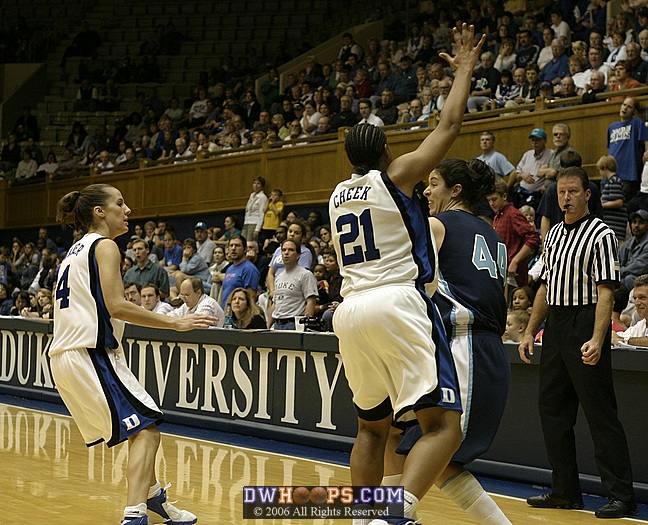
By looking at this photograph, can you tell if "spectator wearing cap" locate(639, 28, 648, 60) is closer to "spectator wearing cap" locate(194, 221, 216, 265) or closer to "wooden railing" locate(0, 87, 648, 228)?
"wooden railing" locate(0, 87, 648, 228)

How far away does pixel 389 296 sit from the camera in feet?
13.5

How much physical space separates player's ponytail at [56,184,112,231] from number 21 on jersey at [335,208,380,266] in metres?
1.59

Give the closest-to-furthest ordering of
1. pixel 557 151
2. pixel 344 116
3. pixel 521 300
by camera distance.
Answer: pixel 521 300 → pixel 557 151 → pixel 344 116

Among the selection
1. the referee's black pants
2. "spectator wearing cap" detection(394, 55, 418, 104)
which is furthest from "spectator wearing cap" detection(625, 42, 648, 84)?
the referee's black pants

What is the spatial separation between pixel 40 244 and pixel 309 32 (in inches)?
366

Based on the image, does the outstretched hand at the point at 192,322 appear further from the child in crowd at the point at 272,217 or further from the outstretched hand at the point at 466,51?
the child in crowd at the point at 272,217

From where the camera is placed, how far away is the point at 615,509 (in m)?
5.64

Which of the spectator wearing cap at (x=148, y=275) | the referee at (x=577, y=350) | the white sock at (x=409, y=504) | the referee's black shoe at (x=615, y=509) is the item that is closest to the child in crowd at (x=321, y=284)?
the spectator wearing cap at (x=148, y=275)

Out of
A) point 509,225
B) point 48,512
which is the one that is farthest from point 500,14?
point 48,512

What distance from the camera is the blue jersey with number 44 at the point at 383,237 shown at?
4.20m

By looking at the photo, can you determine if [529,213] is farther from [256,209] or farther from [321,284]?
[256,209]

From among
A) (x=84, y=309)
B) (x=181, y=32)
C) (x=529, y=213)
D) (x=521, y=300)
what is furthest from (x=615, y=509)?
(x=181, y=32)

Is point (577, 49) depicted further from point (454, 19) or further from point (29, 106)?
point (29, 106)

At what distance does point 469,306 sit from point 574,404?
1.82 m
